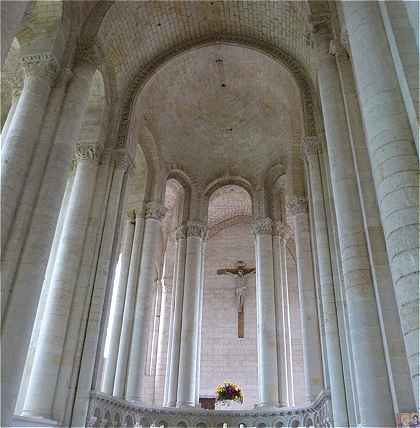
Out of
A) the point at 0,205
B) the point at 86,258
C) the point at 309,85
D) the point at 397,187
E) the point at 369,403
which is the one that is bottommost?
the point at 369,403

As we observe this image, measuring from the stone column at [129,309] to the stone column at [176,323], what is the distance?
Answer: 187 cm

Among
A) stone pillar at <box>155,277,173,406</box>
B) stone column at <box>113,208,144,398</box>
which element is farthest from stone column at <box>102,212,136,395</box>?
stone pillar at <box>155,277,173,406</box>

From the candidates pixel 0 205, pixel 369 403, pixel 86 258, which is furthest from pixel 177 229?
pixel 369 403

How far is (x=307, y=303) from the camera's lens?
13.3 m

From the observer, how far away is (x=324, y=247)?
1090cm

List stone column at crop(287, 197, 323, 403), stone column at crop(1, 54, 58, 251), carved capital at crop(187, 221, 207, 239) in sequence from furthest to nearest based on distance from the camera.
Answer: carved capital at crop(187, 221, 207, 239) < stone column at crop(287, 197, 323, 403) < stone column at crop(1, 54, 58, 251)

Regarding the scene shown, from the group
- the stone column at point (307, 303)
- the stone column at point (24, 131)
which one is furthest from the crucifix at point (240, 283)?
the stone column at point (24, 131)

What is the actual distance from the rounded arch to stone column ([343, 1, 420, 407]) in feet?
21.7

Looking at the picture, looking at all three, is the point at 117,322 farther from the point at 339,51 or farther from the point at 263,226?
the point at 339,51

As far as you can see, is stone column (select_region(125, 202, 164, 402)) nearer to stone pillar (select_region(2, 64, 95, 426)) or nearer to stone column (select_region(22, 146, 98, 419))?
stone column (select_region(22, 146, 98, 419))

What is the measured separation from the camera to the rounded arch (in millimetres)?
13602

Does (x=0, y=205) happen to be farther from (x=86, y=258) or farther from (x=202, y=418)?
(x=202, y=418)

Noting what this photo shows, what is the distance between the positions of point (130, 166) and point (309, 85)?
5978 mm

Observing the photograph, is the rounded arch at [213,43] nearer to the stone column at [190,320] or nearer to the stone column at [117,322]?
the stone column at [117,322]
